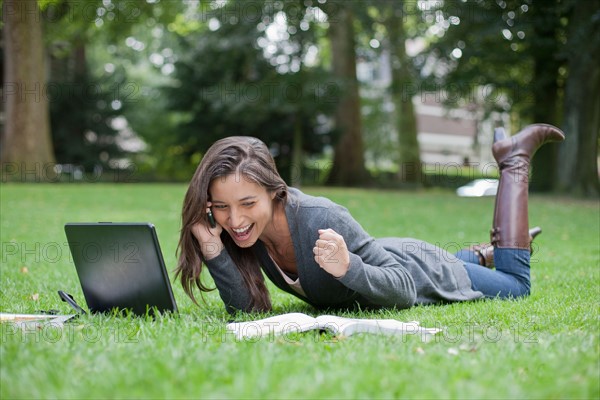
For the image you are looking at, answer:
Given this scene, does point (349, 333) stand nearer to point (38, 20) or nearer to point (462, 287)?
point (462, 287)

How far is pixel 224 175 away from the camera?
3.60m

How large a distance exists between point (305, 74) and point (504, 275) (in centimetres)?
1823

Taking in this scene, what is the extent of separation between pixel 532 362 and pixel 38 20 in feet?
63.6

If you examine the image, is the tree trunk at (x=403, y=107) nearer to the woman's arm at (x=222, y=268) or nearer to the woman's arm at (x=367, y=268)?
the woman's arm at (x=367, y=268)

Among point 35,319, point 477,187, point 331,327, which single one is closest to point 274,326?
point 331,327

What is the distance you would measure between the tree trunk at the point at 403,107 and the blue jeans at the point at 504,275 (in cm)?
1800

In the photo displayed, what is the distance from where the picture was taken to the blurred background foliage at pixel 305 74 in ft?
59.7

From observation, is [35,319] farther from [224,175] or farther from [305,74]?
[305,74]

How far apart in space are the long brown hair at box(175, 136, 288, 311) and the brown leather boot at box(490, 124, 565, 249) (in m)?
1.83

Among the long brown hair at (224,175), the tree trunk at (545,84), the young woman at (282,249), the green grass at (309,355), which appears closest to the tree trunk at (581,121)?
the tree trunk at (545,84)

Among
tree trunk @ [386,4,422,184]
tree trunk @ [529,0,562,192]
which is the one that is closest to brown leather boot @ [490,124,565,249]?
tree trunk @ [529,0,562,192]

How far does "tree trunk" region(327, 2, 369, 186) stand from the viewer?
79.9 ft

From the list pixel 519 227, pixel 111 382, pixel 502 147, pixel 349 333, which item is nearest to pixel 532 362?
pixel 349 333

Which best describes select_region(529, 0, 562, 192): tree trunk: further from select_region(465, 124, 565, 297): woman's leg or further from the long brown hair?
the long brown hair
